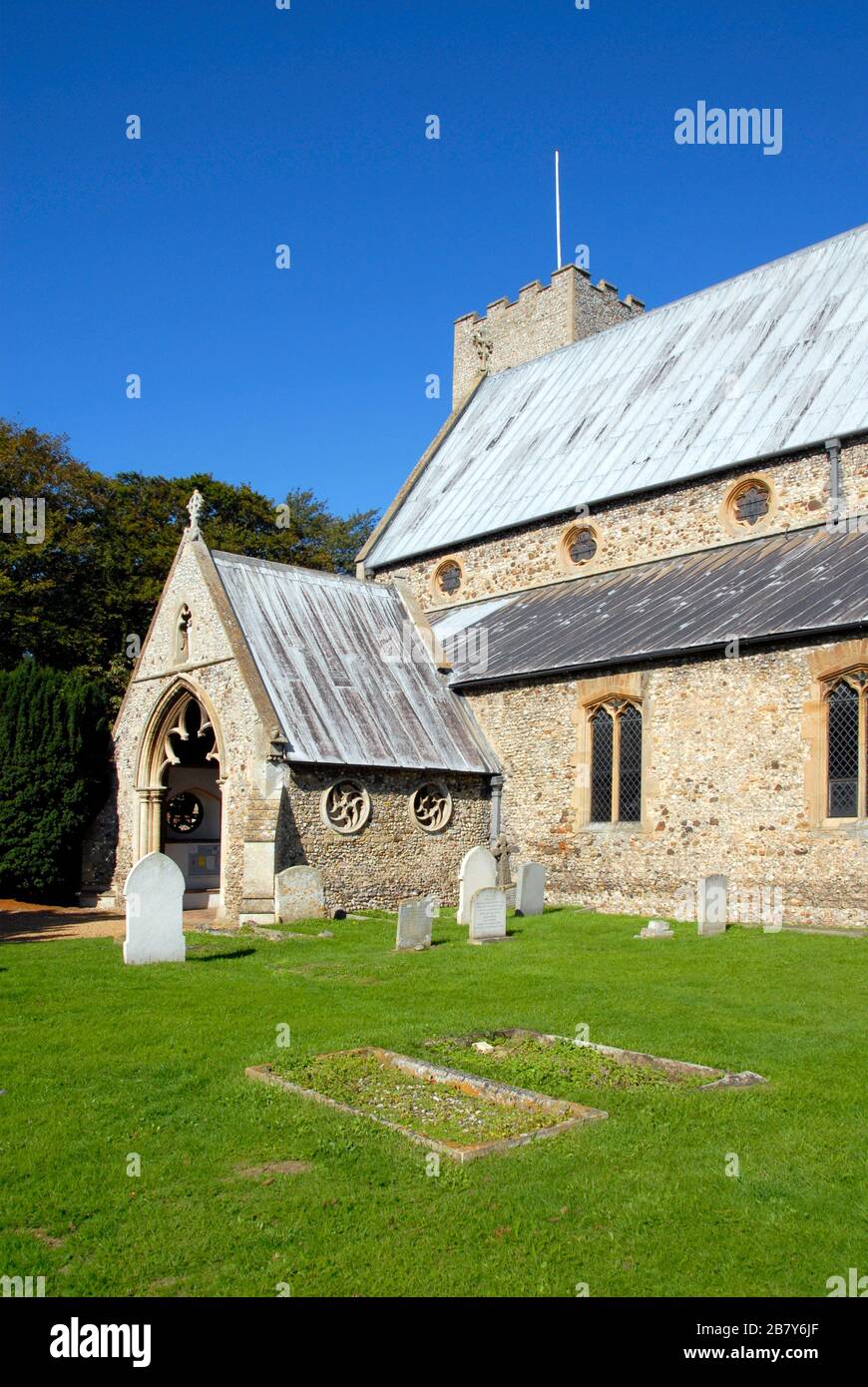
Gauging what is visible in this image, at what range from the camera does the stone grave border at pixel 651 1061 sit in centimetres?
689

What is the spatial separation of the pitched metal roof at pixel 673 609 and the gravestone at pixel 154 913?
8655 mm

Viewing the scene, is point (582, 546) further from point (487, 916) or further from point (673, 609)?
point (487, 916)

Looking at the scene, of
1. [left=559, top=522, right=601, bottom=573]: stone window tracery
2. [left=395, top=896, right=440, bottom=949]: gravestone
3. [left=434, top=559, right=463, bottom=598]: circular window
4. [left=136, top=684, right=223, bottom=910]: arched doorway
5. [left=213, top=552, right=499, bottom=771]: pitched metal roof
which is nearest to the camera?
[left=395, top=896, right=440, bottom=949]: gravestone

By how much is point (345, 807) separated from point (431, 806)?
2064 mm

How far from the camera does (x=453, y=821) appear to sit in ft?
64.3

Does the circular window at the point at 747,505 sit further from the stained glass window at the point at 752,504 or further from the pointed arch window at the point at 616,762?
the pointed arch window at the point at 616,762

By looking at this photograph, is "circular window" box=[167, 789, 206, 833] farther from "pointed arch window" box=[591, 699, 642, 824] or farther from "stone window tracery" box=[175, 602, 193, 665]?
"pointed arch window" box=[591, 699, 642, 824]

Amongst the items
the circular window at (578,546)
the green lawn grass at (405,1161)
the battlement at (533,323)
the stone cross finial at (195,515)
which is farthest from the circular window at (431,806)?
the battlement at (533,323)

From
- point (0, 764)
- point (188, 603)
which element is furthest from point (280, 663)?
point (0, 764)

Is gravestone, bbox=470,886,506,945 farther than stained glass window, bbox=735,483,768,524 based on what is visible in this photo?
No

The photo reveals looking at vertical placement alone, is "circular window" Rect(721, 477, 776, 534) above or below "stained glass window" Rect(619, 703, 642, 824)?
above

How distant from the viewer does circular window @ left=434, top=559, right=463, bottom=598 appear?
2556 centimetres

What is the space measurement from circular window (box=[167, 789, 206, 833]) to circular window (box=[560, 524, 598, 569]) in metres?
10.2

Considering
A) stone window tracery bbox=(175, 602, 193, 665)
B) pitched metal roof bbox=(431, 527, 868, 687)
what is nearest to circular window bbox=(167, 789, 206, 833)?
stone window tracery bbox=(175, 602, 193, 665)
